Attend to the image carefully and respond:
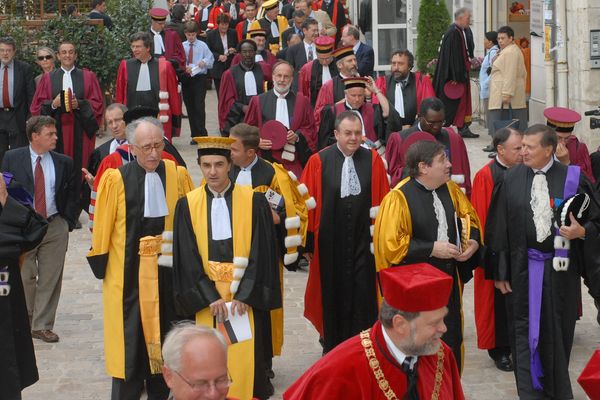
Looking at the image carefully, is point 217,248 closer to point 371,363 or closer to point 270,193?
point 270,193

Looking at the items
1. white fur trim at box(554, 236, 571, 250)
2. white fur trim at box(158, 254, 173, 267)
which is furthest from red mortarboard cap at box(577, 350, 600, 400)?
white fur trim at box(158, 254, 173, 267)

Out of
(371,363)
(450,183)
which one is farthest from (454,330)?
(371,363)

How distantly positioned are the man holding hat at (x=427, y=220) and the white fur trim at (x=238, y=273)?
3.49 feet

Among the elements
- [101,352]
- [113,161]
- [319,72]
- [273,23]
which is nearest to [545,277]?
[113,161]

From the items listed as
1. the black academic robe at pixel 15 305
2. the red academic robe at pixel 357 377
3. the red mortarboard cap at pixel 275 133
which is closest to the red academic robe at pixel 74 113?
the red mortarboard cap at pixel 275 133

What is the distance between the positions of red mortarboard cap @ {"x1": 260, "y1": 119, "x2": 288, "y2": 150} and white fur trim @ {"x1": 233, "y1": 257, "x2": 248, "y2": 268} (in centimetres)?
458

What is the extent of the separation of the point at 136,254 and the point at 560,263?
2948 mm

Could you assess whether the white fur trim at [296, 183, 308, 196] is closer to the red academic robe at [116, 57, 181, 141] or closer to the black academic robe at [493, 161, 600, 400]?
the black academic robe at [493, 161, 600, 400]

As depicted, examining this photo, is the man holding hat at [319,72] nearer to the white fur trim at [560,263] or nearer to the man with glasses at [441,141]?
the man with glasses at [441,141]

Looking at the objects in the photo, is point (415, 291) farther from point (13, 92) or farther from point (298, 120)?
point (13, 92)

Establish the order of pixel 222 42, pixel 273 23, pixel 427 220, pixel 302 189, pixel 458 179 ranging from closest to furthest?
1. pixel 427 220
2. pixel 302 189
3. pixel 458 179
4. pixel 222 42
5. pixel 273 23

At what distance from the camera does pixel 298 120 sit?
13.4 metres

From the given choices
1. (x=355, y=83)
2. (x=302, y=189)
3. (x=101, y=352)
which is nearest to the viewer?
(x=302, y=189)

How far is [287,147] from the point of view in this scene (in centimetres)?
1311
